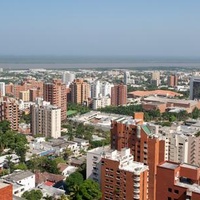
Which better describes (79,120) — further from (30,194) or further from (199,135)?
(30,194)

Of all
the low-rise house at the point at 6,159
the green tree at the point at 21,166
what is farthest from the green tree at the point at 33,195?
the low-rise house at the point at 6,159

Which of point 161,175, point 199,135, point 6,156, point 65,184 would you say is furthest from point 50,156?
point 161,175

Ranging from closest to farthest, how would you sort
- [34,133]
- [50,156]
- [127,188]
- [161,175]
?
[161,175]
[127,188]
[50,156]
[34,133]

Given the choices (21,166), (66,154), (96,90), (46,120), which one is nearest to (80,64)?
(96,90)

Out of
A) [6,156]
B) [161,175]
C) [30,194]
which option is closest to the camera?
[161,175]

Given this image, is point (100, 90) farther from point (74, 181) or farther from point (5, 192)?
point (5, 192)

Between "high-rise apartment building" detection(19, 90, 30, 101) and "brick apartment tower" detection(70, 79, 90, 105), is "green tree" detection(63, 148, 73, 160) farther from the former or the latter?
"high-rise apartment building" detection(19, 90, 30, 101)
